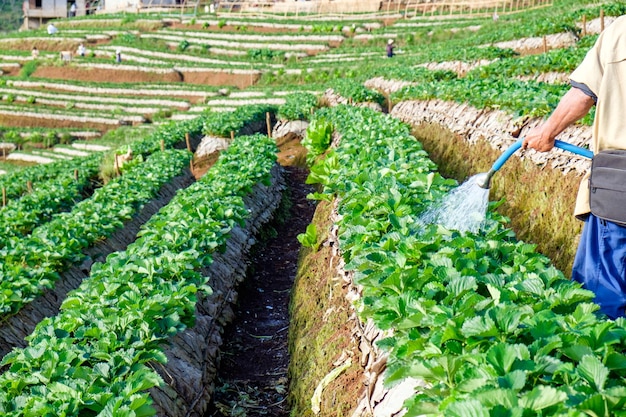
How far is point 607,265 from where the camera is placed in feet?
13.6

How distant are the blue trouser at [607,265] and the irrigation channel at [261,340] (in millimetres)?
3068

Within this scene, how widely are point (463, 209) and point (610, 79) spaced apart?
1.54 metres

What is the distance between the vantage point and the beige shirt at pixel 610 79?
395 cm

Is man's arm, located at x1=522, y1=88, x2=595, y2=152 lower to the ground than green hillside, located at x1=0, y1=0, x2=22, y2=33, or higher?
lower

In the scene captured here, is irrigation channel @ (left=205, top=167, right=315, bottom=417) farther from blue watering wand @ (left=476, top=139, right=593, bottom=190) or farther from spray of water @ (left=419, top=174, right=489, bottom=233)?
blue watering wand @ (left=476, top=139, right=593, bottom=190)

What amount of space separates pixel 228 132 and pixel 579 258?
18.1 m

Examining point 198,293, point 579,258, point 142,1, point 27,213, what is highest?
point 142,1

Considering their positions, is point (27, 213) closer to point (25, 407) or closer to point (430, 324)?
point (25, 407)

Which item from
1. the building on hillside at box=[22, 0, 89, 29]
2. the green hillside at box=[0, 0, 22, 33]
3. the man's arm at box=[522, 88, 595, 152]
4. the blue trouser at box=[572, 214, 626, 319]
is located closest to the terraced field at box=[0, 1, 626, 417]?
the blue trouser at box=[572, 214, 626, 319]

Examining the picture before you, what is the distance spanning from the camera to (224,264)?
8188 millimetres

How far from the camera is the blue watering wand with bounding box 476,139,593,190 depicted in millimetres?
4270

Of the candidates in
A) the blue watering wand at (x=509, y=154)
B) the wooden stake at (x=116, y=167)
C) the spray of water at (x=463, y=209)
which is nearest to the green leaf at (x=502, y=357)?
the blue watering wand at (x=509, y=154)

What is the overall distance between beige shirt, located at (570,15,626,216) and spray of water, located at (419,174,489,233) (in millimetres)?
961

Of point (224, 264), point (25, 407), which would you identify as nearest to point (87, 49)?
point (224, 264)
